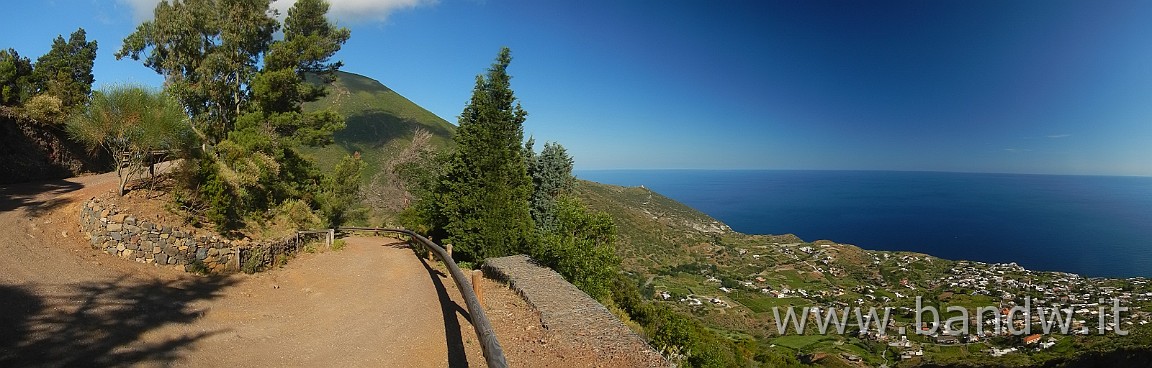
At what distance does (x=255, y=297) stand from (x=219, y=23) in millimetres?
15761

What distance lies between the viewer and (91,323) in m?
5.69

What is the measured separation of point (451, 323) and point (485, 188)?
348 inches

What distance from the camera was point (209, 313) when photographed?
7.07 metres

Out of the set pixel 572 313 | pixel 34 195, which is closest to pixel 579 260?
pixel 572 313

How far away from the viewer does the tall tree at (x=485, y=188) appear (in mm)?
15773

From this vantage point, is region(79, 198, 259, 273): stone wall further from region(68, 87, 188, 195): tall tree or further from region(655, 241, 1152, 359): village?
region(655, 241, 1152, 359): village

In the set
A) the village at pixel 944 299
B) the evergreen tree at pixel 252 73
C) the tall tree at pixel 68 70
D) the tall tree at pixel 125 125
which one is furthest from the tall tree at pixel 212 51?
the village at pixel 944 299

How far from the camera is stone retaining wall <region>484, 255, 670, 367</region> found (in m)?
6.16

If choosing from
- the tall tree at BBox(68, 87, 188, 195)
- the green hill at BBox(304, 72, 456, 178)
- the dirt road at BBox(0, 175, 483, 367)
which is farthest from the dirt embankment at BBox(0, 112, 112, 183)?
the green hill at BBox(304, 72, 456, 178)

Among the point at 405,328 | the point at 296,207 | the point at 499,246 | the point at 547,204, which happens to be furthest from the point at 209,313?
the point at 547,204

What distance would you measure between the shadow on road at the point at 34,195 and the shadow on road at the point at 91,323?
16.2ft

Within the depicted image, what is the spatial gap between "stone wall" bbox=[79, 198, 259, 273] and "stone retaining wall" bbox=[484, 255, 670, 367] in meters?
6.28

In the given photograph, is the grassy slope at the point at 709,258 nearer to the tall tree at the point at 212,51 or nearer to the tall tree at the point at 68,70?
the tall tree at the point at 68,70

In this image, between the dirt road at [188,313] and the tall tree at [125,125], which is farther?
the tall tree at [125,125]
